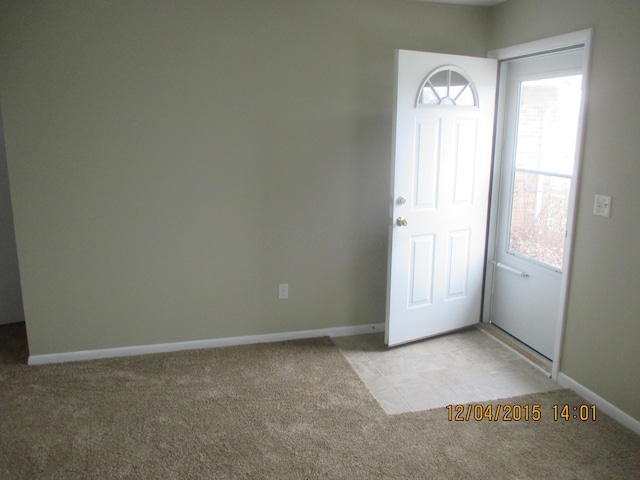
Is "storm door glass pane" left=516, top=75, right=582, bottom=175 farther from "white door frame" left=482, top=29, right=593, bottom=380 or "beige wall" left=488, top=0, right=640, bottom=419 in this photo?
"beige wall" left=488, top=0, right=640, bottom=419

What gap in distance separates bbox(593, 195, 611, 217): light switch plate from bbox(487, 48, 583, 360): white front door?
0.58 feet

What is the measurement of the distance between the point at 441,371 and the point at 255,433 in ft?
4.15

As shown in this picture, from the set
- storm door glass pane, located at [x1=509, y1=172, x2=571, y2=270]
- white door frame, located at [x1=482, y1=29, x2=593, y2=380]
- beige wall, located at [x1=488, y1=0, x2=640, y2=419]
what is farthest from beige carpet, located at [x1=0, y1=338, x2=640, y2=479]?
storm door glass pane, located at [x1=509, y1=172, x2=571, y2=270]

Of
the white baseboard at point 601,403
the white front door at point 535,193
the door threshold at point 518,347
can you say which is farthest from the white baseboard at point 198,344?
the white baseboard at point 601,403

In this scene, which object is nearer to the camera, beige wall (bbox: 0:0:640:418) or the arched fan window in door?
beige wall (bbox: 0:0:640:418)

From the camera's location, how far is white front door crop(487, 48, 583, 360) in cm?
309

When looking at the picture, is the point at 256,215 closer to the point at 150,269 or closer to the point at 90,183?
the point at 150,269

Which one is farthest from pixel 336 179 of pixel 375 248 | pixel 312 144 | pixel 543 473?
pixel 543 473

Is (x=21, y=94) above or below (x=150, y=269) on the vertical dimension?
above

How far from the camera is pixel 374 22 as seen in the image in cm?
341

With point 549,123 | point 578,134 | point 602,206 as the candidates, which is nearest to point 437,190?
point 549,123

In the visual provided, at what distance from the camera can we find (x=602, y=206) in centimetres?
270

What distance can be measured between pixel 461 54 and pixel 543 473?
8.88ft

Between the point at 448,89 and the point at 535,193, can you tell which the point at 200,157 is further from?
the point at 535,193
